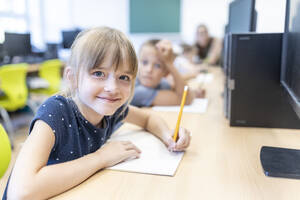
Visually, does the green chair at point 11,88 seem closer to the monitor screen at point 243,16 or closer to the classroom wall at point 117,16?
the monitor screen at point 243,16

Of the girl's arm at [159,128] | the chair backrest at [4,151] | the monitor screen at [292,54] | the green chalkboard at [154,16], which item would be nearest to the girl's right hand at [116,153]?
the girl's arm at [159,128]

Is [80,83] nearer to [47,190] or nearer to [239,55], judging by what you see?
[47,190]

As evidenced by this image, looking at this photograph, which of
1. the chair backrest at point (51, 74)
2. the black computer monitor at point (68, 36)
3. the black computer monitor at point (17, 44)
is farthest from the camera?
the black computer monitor at point (68, 36)

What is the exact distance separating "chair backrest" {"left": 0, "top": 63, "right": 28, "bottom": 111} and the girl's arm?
211cm

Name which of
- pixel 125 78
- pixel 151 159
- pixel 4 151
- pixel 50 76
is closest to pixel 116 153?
pixel 151 159

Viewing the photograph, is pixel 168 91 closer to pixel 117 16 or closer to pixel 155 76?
pixel 155 76

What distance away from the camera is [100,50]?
0.73 m

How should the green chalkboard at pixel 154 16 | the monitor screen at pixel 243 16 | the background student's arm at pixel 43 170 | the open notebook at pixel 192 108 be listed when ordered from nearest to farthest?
1. the background student's arm at pixel 43 170
2. the monitor screen at pixel 243 16
3. the open notebook at pixel 192 108
4. the green chalkboard at pixel 154 16

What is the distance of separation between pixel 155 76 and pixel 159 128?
1.85ft

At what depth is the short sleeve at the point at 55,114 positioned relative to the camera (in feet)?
2.26

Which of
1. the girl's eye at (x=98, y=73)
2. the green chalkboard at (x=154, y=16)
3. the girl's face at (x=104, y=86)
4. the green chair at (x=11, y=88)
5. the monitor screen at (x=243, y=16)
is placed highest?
the green chalkboard at (x=154, y=16)

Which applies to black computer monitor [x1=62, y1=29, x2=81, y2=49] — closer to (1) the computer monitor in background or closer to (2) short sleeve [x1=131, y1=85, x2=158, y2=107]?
(2) short sleeve [x1=131, y1=85, x2=158, y2=107]

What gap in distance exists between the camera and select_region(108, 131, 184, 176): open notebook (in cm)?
69

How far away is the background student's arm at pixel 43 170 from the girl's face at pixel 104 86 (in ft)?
0.41
